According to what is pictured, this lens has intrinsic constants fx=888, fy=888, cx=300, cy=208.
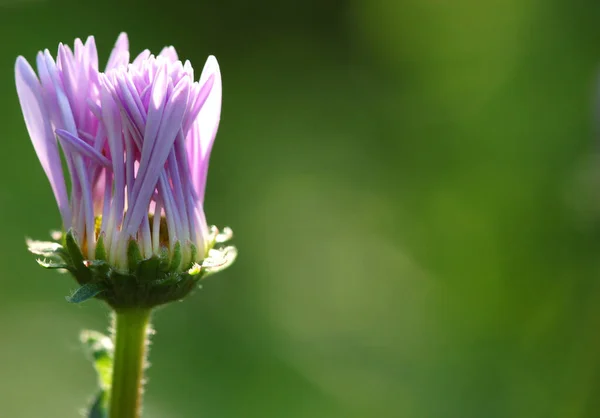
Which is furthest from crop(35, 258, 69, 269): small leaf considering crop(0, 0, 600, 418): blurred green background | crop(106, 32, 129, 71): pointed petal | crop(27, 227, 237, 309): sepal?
crop(0, 0, 600, 418): blurred green background

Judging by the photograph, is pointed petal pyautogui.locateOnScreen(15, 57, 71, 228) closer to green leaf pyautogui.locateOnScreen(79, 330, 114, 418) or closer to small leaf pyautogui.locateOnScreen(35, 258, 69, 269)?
small leaf pyautogui.locateOnScreen(35, 258, 69, 269)

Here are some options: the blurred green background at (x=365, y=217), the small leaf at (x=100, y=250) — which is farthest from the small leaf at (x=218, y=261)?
the blurred green background at (x=365, y=217)

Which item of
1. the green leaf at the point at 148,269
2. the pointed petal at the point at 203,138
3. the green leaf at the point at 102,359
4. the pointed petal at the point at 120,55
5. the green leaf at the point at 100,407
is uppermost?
the pointed petal at the point at 120,55

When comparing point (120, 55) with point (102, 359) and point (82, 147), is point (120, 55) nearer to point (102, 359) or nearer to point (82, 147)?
point (82, 147)

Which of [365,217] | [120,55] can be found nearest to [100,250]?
[120,55]

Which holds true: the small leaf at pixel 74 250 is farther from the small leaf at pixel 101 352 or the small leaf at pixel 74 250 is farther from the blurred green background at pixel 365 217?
the blurred green background at pixel 365 217

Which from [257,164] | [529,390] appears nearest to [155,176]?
[529,390]

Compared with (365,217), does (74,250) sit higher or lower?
lower
